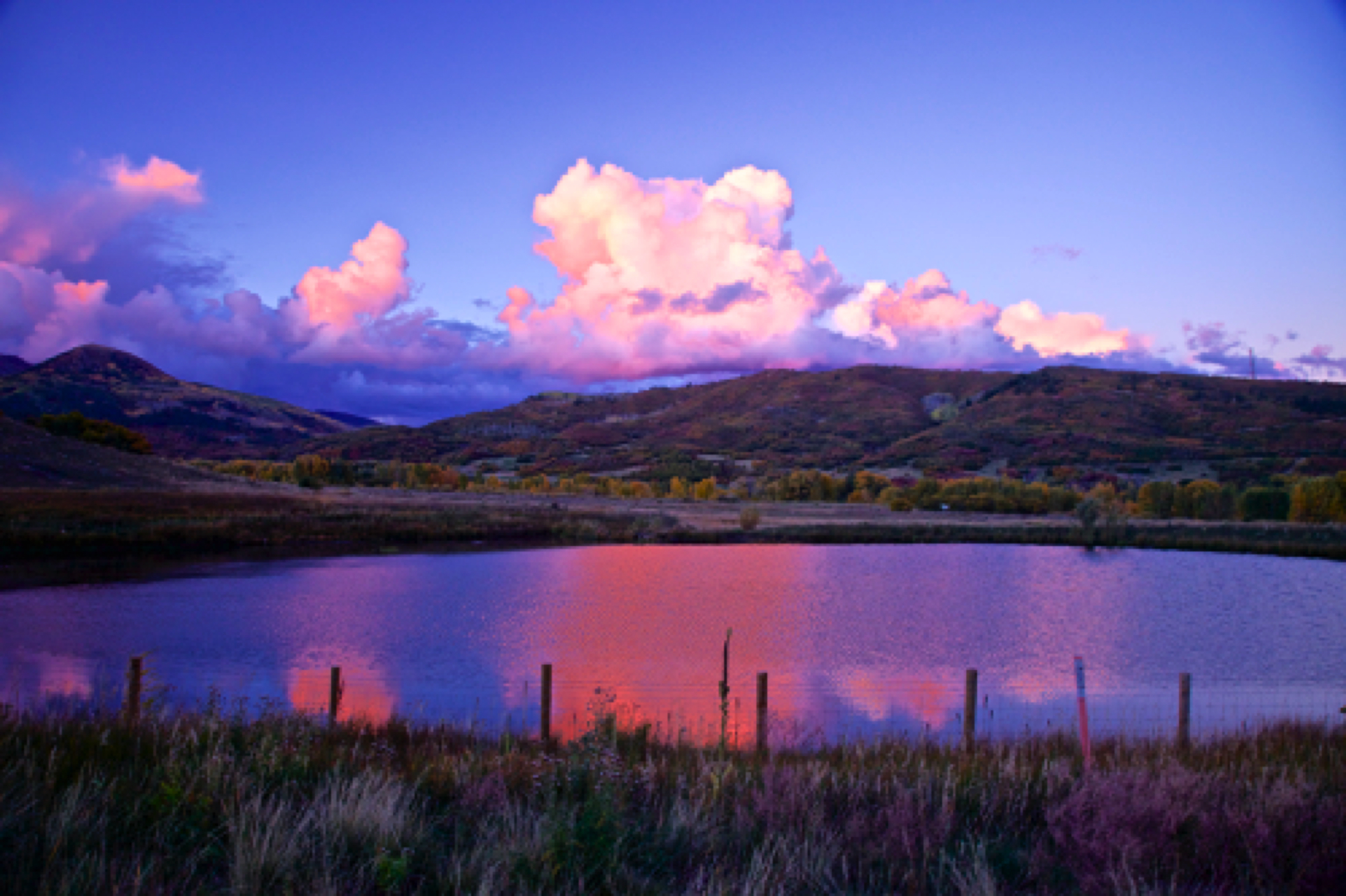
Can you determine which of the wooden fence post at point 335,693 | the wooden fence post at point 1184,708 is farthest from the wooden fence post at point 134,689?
the wooden fence post at point 1184,708

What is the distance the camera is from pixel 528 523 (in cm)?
4159

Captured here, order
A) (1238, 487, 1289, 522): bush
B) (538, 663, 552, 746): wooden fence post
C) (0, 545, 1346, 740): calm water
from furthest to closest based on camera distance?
(1238, 487, 1289, 522): bush, (0, 545, 1346, 740): calm water, (538, 663, 552, 746): wooden fence post

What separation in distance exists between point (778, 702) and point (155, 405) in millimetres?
161276

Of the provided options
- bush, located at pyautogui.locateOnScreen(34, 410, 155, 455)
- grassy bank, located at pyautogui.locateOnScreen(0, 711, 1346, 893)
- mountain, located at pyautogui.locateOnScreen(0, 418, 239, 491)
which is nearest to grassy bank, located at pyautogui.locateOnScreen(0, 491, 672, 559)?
mountain, located at pyautogui.locateOnScreen(0, 418, 239, 491)

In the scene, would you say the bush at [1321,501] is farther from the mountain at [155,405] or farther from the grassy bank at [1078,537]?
the mountain at [155,405]

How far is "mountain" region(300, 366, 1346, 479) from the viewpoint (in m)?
85.0

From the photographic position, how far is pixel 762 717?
762 centimetres

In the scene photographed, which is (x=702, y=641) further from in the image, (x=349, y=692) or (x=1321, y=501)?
(x=1321, y=501)

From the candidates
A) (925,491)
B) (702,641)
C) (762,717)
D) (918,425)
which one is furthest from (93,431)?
(918,425)

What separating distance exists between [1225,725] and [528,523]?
112 feet

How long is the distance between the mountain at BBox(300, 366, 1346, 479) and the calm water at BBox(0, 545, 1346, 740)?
5633 cm

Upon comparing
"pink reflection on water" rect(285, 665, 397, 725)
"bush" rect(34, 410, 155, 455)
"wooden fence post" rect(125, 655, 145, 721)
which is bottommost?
"pink reflection on water" rect(285, 665, 397, 725)

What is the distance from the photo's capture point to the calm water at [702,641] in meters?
12.1

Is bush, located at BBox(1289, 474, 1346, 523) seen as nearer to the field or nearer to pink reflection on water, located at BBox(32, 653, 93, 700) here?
the field
